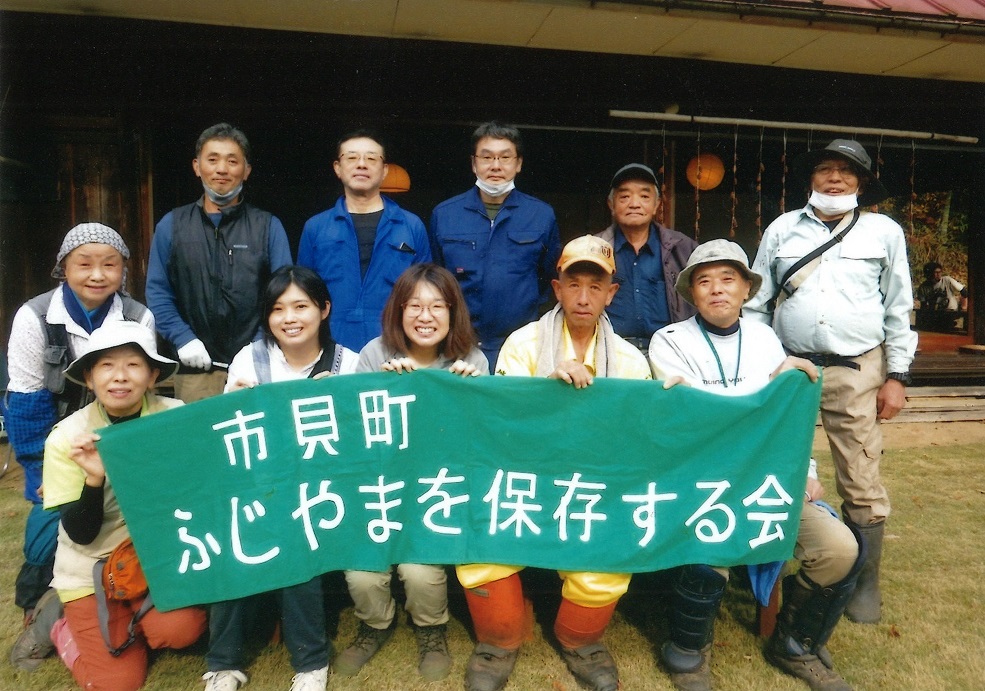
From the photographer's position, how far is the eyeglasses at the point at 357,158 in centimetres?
337

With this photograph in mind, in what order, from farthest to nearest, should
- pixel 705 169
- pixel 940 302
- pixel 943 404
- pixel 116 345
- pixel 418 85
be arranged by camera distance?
pixel 940 302, pixel 705 169, pixel 943 404, pixel 418 85, pixel 116 345

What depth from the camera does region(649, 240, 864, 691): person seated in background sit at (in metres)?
2.58

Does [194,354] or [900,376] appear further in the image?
[900,376]

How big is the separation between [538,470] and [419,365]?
70 cm

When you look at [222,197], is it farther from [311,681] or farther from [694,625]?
[694,625]

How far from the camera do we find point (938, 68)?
229 inches

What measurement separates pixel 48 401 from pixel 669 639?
116 inches

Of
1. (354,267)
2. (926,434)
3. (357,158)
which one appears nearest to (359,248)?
(354,267)

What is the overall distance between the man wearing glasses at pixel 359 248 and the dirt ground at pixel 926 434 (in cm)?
482

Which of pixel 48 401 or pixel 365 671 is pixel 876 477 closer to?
pixel 365 671

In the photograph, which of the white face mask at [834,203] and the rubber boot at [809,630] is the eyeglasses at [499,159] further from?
the rubber boot at [809,630]

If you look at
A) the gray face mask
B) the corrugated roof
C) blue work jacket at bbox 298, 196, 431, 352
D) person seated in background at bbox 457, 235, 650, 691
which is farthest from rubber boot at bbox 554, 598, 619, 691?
the corrugated roof

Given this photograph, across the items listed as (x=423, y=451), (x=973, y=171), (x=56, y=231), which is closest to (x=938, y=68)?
(x=973, y=171)

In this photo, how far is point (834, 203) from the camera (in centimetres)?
322
